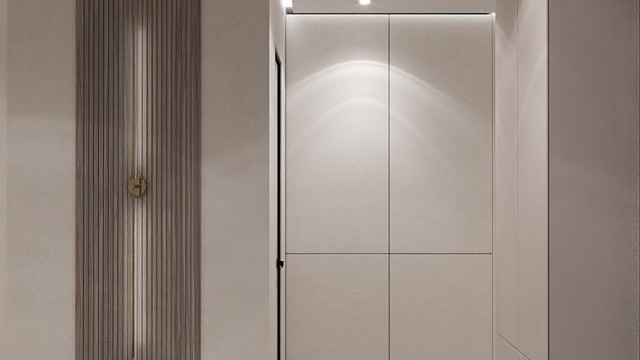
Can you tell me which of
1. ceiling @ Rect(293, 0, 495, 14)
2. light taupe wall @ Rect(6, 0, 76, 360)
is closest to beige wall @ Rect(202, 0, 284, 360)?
light taupe wall @ Rect(6, 0, 76, 360)

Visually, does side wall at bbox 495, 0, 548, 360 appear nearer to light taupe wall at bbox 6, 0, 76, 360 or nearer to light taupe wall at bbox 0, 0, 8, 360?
light taupe wall at bbox 6, 0, 76, 360

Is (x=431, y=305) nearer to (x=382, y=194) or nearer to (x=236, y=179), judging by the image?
(x=382, y=194)

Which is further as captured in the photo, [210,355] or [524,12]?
[210,355]

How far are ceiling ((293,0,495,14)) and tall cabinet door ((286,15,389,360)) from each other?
13cm

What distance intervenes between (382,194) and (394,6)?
1.20 meters

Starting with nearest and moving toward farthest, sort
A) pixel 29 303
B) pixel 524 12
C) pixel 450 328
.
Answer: pixel 524 12 < pixel 29 303 < pixel 450 328

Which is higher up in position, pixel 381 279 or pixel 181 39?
pixel 181 39

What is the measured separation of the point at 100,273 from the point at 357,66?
2.18 m

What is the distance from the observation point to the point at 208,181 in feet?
9.64

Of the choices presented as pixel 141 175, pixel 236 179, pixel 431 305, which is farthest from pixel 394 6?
pixel 141 175

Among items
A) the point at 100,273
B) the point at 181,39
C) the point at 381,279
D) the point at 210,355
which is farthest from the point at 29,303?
the point at 381,279

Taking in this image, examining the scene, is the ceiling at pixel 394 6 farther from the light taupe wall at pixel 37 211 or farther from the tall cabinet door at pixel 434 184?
the light taupe wall at pixel 37 211

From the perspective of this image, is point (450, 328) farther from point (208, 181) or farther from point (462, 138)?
point (208, 181)

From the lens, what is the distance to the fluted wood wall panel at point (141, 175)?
292 centimetres
